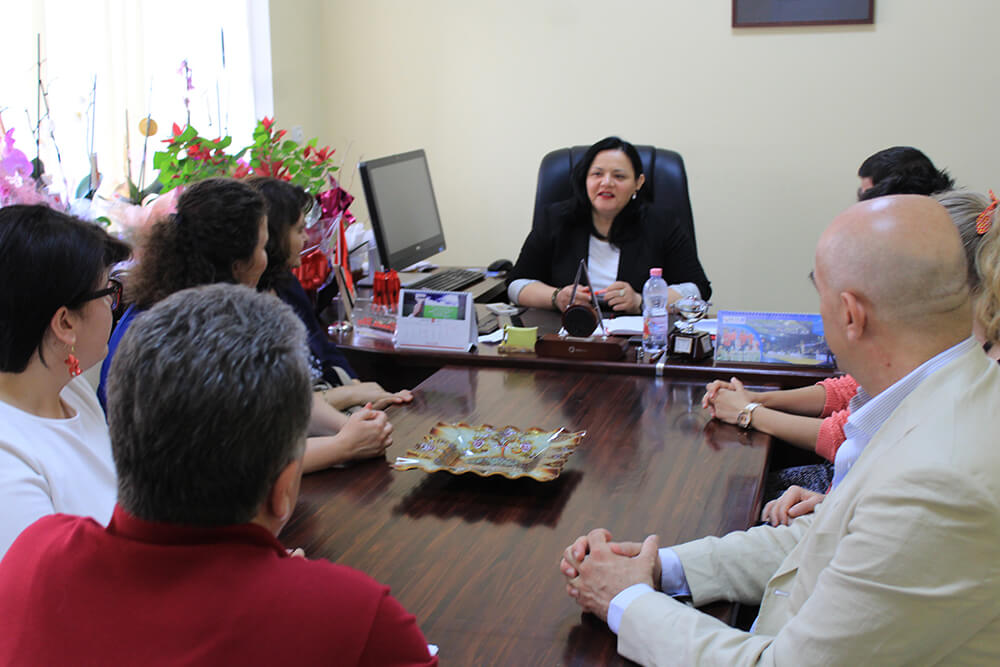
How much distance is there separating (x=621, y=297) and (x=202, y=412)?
242 cm

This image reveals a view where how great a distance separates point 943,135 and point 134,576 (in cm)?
400

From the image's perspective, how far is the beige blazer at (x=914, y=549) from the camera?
987 mm

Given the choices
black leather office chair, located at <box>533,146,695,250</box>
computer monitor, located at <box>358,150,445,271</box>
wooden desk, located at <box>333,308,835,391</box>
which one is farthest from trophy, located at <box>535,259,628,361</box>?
black leather office chair, located at <box>533,146,695,250</box>

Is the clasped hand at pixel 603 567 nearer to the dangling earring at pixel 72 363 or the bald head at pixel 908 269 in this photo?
the bald head at pixel 908 269

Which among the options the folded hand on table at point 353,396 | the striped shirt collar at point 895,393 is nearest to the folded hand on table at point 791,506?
the striped shirt collar at point 895,393

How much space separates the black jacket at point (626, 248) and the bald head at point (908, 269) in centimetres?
219

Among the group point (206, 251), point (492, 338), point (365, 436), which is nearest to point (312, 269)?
point (492, 338)

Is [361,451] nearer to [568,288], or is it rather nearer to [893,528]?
[893,528]

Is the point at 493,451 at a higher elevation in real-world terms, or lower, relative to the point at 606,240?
lower

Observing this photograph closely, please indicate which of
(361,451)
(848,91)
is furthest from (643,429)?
(848,91)

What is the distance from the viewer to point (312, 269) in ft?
9.82

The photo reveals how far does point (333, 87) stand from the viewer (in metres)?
4.66

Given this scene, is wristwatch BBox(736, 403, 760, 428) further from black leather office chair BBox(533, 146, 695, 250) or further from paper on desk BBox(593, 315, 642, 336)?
black leather office chair BBox(533, 146, 695, 250)

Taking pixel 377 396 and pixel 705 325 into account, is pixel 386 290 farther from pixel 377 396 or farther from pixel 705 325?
pixel 705 325
